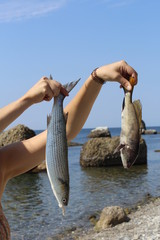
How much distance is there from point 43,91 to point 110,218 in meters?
8.37

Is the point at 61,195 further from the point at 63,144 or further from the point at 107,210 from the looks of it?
the point at 107,210

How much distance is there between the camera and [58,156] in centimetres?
214

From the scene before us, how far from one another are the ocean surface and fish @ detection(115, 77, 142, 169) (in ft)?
26.7

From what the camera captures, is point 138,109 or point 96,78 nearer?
point 138,109

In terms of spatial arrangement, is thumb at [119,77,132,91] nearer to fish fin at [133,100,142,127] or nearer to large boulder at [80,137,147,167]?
fish fin at [133,100,142,127]

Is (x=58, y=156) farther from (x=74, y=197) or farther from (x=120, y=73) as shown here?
(x=74, y=197)

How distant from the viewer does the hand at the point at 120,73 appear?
2512mm

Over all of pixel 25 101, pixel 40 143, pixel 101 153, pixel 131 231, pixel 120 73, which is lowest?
pixel 101 153

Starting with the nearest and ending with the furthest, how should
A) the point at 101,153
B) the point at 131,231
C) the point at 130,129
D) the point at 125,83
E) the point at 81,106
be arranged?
1. the point at 130,129
2. the point at 125,83
3. the point at 81,106
4. the point at 131,231
5. the point at 101,153

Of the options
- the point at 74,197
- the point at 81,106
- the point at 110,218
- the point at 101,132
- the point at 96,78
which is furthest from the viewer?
the point at 101,132

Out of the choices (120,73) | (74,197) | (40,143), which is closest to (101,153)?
(74,197)

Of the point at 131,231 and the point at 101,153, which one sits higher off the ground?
the point at 131,231

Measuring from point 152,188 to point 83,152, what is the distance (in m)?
7.76

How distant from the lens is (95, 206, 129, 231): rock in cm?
1029
